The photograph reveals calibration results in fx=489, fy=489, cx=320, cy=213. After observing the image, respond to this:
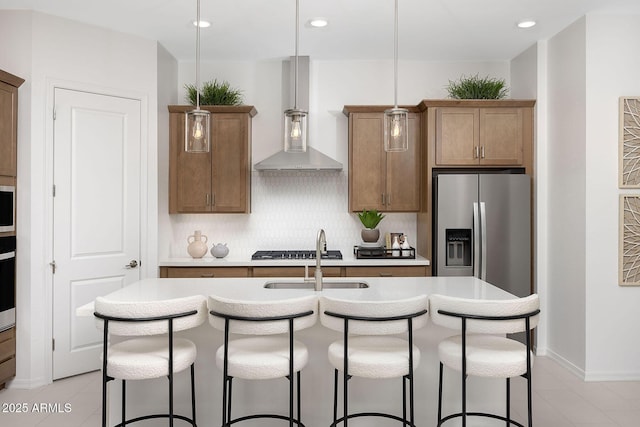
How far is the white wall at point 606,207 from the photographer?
153 inches

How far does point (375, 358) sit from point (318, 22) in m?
2.91

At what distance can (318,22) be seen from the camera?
412 cm

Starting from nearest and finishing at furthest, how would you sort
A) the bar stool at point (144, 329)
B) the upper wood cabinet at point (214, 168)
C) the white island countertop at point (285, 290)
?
the bar stool at point (144, 329) < the white island countertop at point (285, 290) < the upper wood cabinet at point (214, 168)

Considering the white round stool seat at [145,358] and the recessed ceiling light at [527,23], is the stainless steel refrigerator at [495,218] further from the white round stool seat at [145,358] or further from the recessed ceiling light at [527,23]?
the white round stool seat at [145,358]

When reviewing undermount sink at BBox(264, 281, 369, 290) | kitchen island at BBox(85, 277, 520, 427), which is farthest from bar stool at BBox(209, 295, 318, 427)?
undermount sink at BBox(264, 281, 369, 290)

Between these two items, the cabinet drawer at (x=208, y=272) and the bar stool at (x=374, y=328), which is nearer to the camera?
the bar stool at (x=374, y=328)

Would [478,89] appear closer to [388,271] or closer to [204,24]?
[388,271]

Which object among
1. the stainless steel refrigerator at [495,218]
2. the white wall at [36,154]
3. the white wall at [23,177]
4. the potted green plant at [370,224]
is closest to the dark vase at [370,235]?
the potted green plant at [370,224]

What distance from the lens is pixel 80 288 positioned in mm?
4035

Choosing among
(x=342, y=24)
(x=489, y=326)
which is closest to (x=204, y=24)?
(x=342, y=24)

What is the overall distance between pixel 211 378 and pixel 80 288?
182 centimetres

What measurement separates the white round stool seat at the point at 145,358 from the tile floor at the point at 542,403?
0.64 meters

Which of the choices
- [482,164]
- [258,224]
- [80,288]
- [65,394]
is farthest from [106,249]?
[482,164]

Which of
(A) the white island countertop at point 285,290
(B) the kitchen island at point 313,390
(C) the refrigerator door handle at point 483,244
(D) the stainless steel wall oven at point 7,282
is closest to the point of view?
(A) the white island countertop at point 285,290
